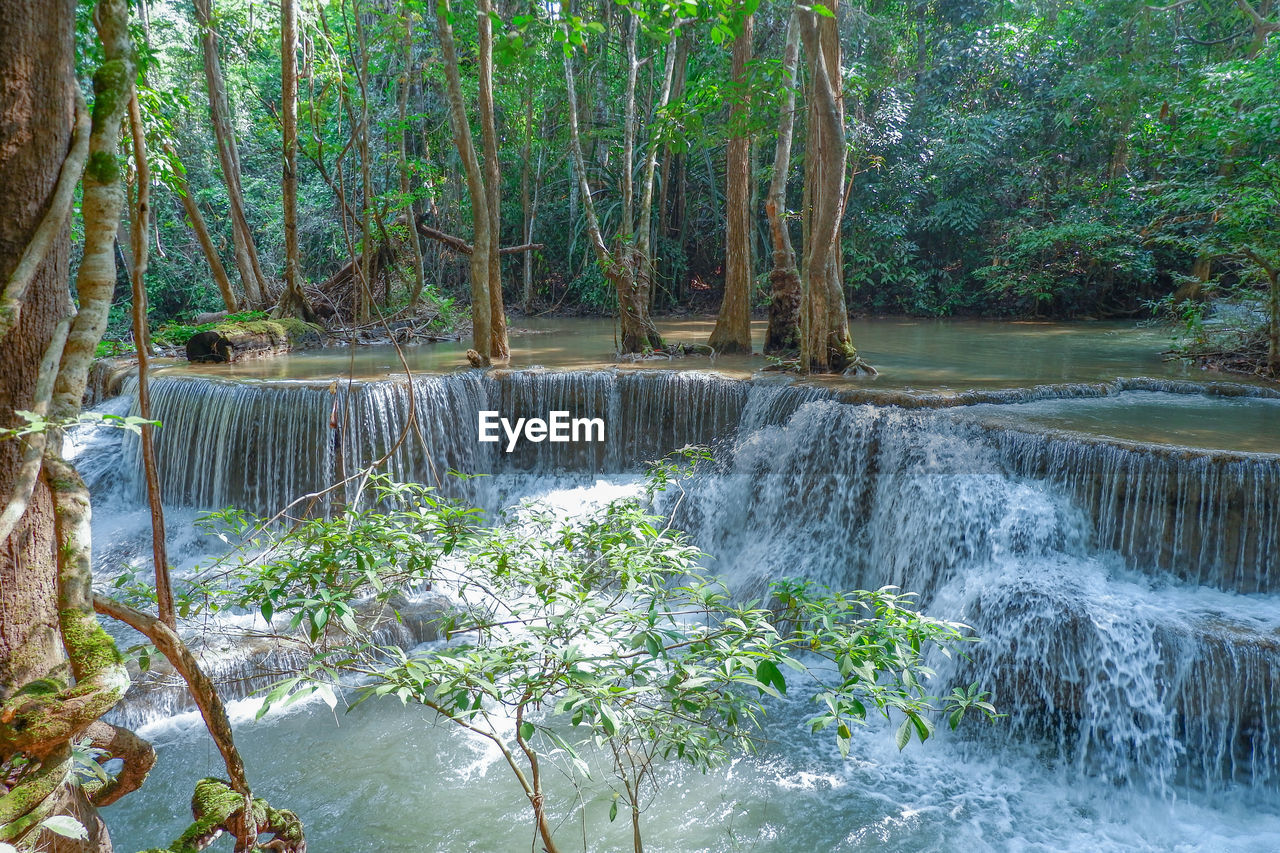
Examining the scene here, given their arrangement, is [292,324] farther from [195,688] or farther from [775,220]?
[195,688]

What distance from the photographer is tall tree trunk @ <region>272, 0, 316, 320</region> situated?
10500 mm

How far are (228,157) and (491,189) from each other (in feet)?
17.2

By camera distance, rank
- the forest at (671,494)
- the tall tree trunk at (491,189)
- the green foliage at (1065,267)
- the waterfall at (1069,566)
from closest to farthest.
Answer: the forest at (671,494) → the waterfall at (1069,566) → the tall tree trunk at (491,189) → the green foliage at (1065,267)

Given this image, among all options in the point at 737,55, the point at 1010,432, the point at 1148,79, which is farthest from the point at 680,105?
the point at 1148,79

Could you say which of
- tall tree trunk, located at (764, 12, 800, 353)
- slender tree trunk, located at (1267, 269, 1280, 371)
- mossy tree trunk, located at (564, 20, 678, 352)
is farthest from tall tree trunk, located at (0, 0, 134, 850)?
slender tree trunk, located at (1267, 269, 1280, 371)

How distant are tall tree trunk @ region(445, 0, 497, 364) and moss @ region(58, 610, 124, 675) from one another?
7.54m

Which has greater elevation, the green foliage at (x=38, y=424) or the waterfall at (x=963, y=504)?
the green foliage at (x=38, y=424)

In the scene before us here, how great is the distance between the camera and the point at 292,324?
39.7 feet

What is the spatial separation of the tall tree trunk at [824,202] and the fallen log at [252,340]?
279 inches

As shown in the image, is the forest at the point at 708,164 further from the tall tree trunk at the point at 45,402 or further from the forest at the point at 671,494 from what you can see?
the tall tree trunk at the point at 45,402

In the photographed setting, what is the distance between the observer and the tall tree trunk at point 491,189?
9.01 meters

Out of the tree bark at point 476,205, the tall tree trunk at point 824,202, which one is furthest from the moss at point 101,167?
the tree bark at point 476,205

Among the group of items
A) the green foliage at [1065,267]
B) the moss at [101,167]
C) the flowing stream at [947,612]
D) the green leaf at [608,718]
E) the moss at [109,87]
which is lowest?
the flowing stream at [947,612]

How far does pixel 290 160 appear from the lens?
10.8m
